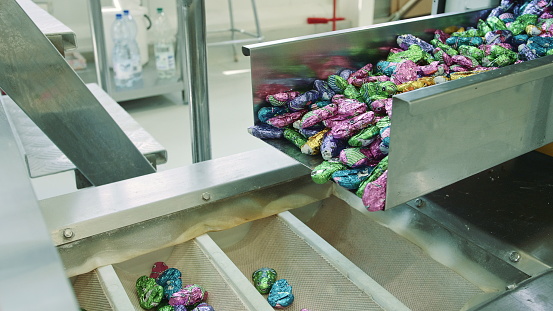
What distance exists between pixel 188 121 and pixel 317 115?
247 centimetres

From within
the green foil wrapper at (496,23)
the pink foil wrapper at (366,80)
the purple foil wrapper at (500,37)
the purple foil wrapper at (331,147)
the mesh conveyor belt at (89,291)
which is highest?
the green foil wrapper at (496,23)

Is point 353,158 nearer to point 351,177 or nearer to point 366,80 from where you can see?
point 351,177

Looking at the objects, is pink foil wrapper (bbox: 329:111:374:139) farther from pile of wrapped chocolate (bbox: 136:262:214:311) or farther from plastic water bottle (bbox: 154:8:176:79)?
plastic water bottle (bbox: 154:8:176:79)

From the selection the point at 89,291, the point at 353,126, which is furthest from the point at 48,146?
the point at 353,126

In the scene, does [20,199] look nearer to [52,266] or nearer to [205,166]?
[52,266]

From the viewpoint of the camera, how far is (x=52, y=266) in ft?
1.73

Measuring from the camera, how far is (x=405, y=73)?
55.2 inches

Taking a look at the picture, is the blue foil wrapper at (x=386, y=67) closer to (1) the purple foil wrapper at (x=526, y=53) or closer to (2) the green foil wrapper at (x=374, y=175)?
(1) the purple foil wrapper at (x=526, y=53)

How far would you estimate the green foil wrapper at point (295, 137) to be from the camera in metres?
1.29

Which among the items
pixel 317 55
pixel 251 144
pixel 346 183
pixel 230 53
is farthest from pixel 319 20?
pixel 346 183

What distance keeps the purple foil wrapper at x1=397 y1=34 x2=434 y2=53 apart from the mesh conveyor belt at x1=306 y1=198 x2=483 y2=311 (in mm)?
495

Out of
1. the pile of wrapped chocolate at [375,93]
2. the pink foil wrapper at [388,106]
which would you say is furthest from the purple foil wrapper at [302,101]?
the pink foil wrapper at [388,106]

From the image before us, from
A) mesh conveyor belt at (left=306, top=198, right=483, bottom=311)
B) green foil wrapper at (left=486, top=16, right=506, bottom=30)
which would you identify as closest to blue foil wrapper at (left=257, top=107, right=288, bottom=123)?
mesh conveyor belt at (left=306, top=198, right=483, bottom=311)

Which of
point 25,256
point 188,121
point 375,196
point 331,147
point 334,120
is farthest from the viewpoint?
point 188,121
